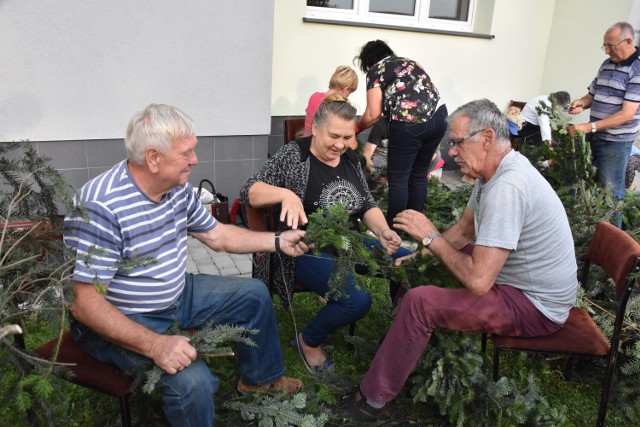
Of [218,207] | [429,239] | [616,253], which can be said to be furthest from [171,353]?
[218,207]

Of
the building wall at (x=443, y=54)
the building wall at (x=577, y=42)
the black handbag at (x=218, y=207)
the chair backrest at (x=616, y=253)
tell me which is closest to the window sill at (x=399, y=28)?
the building wall at (x=443, y=54)

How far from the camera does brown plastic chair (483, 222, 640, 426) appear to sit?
98.8 inches

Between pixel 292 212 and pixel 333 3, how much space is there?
16.7 feet

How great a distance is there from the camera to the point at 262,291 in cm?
265

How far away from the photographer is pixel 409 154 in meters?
4.54

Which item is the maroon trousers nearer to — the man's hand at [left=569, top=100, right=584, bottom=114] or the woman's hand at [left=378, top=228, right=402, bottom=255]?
Result: the woman's hand at [left=378, top=228, right=402, bottom=255]

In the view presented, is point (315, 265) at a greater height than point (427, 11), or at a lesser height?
lesser

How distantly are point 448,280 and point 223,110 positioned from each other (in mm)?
3325

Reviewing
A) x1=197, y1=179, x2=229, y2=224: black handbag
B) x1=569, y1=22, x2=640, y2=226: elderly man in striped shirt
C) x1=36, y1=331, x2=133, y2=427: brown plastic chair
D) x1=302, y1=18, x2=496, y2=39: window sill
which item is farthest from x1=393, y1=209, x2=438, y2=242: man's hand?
x1=302, y1=18, x2=496, y2=39: window sill

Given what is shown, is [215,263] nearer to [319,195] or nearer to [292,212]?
[319,195]

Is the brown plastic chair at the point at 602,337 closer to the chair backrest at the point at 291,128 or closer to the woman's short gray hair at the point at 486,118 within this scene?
the woman's short gray hair at the point at 486,118

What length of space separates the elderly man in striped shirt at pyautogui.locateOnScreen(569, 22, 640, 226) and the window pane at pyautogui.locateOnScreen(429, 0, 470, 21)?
3.25 m

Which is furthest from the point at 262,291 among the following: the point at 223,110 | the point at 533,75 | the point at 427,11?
the point at 533,75

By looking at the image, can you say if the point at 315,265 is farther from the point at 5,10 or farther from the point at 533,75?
the point at 533,75
